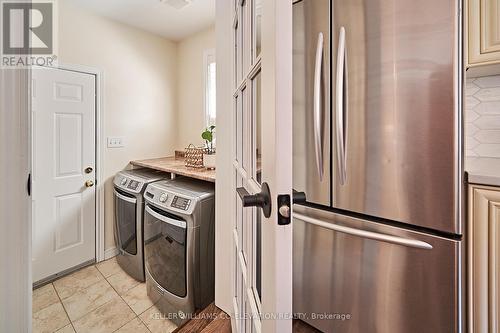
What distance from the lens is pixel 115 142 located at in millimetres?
2484

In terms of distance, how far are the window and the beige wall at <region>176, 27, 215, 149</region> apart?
0.19ft

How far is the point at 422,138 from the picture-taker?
812 millimetres

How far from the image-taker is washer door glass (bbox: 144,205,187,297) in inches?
60.7

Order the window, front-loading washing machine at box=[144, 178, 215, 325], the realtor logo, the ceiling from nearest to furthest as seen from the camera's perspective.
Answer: the realtor logo
front-loading washing machine at box=[144, 178, 215, 325]
the ceiling
the window

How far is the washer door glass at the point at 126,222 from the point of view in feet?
6.80

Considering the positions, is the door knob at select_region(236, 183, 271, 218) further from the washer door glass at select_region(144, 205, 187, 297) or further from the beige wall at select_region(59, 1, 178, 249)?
the beige wall at select_region(59, 1, 178, 249)

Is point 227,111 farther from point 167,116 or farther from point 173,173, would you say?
point 167,116

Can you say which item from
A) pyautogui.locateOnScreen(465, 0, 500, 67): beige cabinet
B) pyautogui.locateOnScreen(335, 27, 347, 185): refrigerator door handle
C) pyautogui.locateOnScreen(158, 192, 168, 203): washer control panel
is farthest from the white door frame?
→ pyautogui.locateOnScreen(465, 0, 500, 67): beige cabinet

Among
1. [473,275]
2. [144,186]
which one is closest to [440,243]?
[473,275]

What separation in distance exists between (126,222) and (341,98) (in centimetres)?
212

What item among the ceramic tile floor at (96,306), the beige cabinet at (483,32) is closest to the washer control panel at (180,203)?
the ceramic tile floor at (96,306)

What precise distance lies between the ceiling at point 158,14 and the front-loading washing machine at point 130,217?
1.56m

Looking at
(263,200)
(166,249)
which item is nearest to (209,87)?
(166,249)

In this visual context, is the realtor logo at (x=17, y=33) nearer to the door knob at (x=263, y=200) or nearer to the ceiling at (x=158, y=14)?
the door knob at (x=263, y=200)
